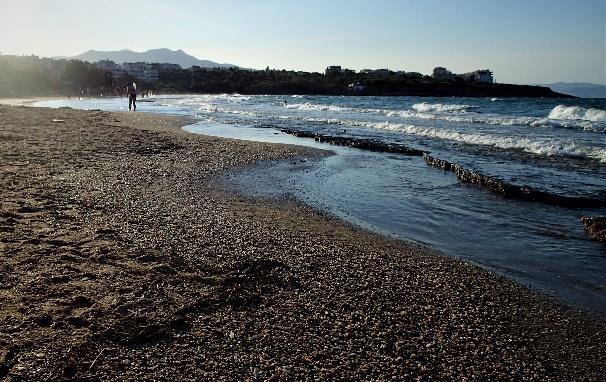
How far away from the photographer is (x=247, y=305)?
473cm

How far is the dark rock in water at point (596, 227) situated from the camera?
25.6 ft

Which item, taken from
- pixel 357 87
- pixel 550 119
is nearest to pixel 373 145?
pixel 550 119

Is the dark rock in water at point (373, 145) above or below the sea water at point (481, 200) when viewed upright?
above

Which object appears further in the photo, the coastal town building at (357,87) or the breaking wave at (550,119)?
the coastal town building at (357,87)

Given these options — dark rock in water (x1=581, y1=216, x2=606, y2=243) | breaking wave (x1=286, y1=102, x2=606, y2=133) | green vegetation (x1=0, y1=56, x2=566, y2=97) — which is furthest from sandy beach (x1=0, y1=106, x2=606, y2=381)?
green vegetation (x1=0, y1=56, x2=566, y2=97)

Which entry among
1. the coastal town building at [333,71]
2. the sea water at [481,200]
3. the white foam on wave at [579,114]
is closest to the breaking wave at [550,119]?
the white foam on wave at [579,114]

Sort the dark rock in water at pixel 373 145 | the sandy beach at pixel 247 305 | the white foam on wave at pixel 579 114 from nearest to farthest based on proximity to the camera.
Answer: the sandy beach at pixel 247 305
the dark rock in water at pixel 373 145
the white foam on wave at pixel 579 114

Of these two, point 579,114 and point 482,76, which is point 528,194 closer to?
point 579,114

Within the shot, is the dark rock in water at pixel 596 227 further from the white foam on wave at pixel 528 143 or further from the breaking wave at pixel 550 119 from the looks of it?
the breaking wave at pixel 550 119

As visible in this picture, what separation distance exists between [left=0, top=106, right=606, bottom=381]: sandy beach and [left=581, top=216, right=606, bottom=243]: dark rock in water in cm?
319

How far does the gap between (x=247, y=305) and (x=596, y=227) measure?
701 cm

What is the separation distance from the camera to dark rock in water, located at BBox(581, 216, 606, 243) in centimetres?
779

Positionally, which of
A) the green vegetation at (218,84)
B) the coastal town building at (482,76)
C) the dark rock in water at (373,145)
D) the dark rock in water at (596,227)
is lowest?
the dark rock in water at (596,227)

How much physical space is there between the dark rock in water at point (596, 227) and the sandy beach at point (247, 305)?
10.5ft
